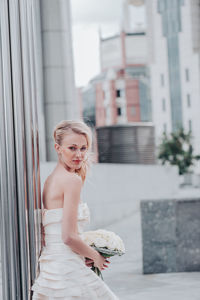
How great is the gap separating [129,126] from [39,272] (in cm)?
Result: 1903

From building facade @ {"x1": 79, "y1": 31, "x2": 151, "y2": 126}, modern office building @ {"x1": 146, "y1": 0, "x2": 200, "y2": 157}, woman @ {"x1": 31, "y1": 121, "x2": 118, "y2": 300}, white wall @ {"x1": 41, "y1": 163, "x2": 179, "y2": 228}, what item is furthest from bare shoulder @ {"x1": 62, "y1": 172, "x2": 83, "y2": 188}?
building facade @ {"x1": 79, "y1": 31, "x2": 151, "y2": 126}

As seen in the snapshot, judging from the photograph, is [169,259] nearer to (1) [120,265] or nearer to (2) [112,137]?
(1) [120,265]

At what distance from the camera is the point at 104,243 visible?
2521 mm

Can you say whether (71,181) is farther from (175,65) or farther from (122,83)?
(122,83)

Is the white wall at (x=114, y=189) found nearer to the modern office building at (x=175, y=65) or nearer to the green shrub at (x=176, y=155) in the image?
the green shrub at (x=176, y=155)

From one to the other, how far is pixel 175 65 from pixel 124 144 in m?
75.7

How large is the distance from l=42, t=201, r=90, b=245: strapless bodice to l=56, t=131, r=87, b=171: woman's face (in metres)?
0.22

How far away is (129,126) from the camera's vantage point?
21.5 meters

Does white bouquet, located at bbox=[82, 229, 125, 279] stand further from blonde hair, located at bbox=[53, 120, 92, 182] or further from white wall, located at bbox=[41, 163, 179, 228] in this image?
white wall, located at bbox=[41, 163, 179, 228]

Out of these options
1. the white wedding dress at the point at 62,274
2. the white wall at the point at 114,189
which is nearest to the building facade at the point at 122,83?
the white wall at the point at 114,189

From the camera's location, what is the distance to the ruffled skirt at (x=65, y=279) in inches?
93.7

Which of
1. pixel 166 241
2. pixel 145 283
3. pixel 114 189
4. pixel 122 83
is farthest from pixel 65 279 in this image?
pixel 122 83

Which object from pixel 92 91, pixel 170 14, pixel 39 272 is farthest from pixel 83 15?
pixel 39 272

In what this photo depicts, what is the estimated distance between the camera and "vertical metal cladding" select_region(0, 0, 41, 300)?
2.48m
